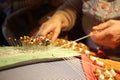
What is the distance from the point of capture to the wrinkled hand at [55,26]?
3.23ft

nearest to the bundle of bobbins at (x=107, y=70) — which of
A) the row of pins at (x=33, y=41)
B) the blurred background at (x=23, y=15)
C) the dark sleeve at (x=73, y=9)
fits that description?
the row of pins at (x=33, y=41)

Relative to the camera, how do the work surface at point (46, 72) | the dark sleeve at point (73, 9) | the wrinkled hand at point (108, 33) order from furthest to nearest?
the dark sleeve at point (73, 9) < the wrinkled hand at point (108, 33) < the work surface at point (46, 72)

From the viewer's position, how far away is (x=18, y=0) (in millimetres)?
1476

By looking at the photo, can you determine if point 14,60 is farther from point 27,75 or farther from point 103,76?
point 103,76

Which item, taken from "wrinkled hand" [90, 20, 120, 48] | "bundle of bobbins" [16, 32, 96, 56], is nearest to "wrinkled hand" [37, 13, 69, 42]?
"bundle of bobbins" [16, 32, 96, 56]

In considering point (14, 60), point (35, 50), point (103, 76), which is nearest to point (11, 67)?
point (14, 60)

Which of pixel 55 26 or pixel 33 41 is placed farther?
pixel 55 26

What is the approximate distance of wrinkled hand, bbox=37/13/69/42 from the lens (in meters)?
0.98

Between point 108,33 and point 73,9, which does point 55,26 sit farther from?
point 108,33


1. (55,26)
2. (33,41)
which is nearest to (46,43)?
(33,41)

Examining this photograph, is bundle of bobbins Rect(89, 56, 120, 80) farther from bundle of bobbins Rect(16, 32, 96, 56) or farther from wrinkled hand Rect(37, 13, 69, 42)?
wrinkled hand Rect(37, 13, 69, 42)

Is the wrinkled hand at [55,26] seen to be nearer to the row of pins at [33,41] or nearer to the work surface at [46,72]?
the row of pins at [33,41]

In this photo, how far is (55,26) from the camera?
1.02 metres

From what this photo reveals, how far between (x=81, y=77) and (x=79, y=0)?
0.54 metres
